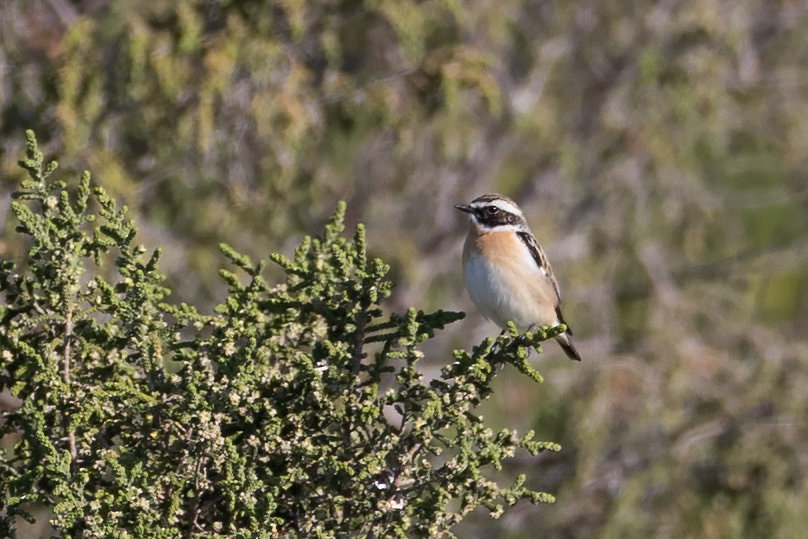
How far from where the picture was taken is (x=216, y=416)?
12.0 ft

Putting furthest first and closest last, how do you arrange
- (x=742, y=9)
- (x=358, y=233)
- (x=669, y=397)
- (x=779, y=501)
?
(x=742, y=9), (x=669, y=397), (x=779, y=501), (x=358, y=233)

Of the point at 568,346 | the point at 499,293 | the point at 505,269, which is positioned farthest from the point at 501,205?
the point at 568,346

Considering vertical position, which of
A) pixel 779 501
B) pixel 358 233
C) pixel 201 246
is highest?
pixel 201 246

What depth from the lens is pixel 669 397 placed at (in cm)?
972

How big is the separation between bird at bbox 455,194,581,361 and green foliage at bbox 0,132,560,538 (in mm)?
2417

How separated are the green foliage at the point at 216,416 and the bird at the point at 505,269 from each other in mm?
2417

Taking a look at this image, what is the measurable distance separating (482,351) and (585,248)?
7965mm

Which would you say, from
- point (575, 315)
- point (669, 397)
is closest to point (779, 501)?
point (669, 397)

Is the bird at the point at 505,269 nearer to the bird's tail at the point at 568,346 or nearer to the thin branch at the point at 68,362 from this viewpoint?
the bird's tail at the point at 568,346

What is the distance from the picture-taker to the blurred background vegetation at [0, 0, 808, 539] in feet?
24.9

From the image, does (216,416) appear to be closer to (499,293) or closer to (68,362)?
(68,362)

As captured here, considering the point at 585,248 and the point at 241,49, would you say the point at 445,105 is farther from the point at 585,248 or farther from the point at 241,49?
the point at 585,248

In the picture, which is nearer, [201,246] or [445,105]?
[445,105]

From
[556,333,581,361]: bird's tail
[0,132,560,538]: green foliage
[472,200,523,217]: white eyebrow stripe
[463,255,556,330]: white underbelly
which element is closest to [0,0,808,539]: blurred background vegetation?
[472,200,523,217]: white eyebrow stripe
